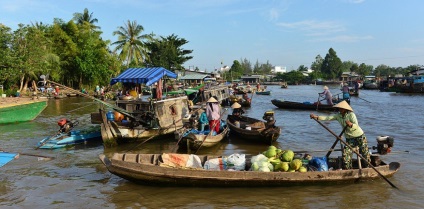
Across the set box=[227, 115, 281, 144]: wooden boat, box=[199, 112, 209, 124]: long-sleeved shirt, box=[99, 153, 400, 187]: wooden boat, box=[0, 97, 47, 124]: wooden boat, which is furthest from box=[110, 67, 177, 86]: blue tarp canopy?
box=[0, 97, 47, 124]: wooden boat

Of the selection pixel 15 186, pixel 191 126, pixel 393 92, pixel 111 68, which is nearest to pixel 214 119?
pixel 191 126

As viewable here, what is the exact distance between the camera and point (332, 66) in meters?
101

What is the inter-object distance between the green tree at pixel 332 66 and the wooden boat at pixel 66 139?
9504 centimetres

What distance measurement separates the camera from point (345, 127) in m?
7.15

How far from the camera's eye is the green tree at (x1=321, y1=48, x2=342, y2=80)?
10011 cm

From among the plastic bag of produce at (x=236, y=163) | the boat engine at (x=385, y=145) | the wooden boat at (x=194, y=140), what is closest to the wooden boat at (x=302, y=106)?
the wooden boat at (x=194, y=140)

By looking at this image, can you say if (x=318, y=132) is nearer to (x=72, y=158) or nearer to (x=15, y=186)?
(x=72, y=158)

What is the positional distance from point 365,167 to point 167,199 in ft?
14.1

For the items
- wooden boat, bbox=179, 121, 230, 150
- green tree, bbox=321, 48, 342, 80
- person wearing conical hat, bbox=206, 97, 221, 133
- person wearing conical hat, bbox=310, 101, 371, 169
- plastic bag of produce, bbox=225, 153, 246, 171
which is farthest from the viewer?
green tree, bbox=321, 48, 342, 80

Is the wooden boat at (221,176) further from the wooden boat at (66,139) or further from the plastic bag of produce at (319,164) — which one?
the wooden boat at (66,139)

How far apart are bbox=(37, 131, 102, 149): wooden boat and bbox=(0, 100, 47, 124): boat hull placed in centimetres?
596

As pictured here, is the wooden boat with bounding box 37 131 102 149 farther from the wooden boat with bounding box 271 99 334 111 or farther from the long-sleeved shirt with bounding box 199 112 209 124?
the wooden boat with bounding box 271 99 334 111

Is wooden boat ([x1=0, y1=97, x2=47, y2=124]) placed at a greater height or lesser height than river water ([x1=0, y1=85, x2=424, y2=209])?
greater

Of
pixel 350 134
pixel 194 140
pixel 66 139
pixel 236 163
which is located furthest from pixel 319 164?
pixel 66 139
